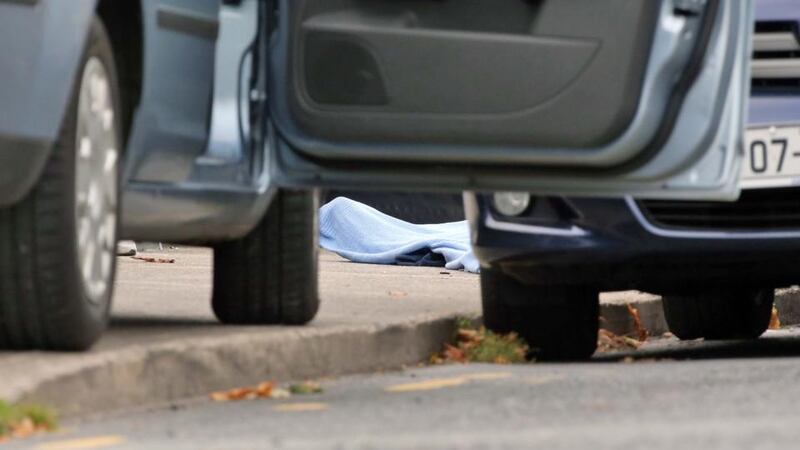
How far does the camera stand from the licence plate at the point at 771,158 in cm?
680

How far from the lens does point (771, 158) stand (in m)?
6.83

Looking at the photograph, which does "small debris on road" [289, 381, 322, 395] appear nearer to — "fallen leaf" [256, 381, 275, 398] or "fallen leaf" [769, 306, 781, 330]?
"fallen leaf" [256, 381, 275, 398]

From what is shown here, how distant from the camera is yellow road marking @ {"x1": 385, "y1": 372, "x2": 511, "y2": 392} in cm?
584

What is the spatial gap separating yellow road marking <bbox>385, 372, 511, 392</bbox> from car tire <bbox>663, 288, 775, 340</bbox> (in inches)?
103

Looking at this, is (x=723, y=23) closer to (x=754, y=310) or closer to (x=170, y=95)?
(x=170, y=95)

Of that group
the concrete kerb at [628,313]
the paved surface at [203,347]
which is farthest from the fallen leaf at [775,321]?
the paved surface at [203,347]

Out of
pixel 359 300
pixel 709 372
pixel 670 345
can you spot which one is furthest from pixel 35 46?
pixel 670 345

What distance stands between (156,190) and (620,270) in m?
1.71

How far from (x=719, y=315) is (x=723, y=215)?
2.06 m

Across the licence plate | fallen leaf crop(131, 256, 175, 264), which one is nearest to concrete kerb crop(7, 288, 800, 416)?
the licence plate

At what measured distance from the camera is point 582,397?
17.7 feet

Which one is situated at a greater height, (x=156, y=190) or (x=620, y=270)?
(x=156, y=190)

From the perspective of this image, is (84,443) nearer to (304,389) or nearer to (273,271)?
(304,389)

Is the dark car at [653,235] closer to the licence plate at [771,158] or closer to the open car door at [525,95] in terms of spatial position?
the licence plate at [771,158]
